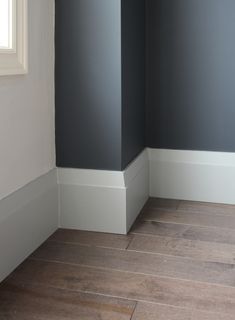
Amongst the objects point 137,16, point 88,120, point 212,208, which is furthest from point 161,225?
point 137,16

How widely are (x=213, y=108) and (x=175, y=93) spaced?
202 millimetres

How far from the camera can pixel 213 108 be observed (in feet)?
7.12

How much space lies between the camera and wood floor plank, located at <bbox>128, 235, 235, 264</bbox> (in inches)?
63.7

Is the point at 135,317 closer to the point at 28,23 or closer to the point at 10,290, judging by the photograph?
the point at 10,290

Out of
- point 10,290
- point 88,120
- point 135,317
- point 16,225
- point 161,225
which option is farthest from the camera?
point 161,225

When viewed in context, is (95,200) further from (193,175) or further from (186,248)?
(193,175)

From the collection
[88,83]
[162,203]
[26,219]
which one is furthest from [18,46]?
[162,203]

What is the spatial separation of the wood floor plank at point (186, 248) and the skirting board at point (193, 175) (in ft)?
1.71

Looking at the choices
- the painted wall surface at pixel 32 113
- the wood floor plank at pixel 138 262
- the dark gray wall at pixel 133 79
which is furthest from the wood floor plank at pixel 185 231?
the painted wall surface at pixel 32 113

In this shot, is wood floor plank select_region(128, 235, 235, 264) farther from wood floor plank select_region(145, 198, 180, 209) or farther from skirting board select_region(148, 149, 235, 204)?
skirting board select_region(148, 149, 235, 204)

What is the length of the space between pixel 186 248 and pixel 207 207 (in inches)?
20.0

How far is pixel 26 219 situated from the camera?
1614 millimetres

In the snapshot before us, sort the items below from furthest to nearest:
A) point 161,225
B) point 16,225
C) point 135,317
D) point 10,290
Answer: point 161,225, point 16,225, point 10,290, point 135,317

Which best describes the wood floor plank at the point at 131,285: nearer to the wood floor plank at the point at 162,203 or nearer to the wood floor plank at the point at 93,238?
the wood floor plank at the point at 93,238
